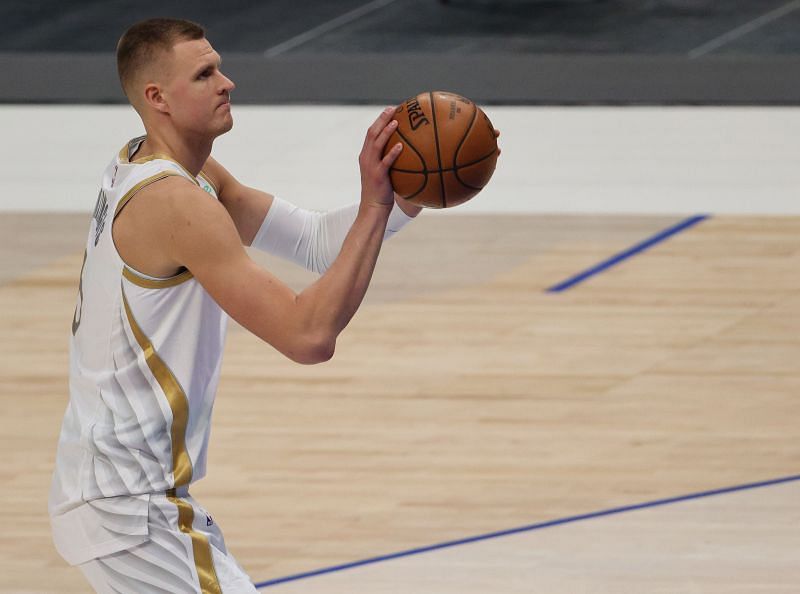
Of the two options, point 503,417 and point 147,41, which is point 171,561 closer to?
point 147,41

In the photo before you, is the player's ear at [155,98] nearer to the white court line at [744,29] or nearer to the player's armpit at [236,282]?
the player's armpit at [236,282]

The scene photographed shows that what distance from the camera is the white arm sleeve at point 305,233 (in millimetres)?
3458

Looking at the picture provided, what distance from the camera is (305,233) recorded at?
3518mm

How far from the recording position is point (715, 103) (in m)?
10.3

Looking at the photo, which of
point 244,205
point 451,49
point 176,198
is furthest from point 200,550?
point 451,49

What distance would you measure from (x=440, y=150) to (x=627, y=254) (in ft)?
14.9

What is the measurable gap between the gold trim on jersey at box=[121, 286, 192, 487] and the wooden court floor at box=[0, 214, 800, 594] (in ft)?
4.42

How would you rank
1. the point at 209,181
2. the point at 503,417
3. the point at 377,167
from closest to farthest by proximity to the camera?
1. the point at 377,167
2. the point at 209,181
3. the point at 503,417

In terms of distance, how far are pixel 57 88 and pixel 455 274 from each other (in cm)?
486

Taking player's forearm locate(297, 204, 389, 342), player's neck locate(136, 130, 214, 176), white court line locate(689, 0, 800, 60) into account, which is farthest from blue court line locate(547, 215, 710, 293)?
player's forearm locate(297, 204, 389, 342)

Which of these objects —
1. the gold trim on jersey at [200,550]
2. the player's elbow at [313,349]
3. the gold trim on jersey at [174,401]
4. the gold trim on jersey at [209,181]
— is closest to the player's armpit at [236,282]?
the player's elbow at [313,349]

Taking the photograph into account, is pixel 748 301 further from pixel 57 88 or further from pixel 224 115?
pixel 57 88

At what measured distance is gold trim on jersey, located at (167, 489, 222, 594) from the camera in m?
2.92

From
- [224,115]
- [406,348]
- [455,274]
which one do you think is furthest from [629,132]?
[224,115]
